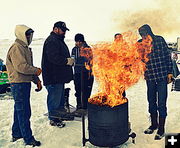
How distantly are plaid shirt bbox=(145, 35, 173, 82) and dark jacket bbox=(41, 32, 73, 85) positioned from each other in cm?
207

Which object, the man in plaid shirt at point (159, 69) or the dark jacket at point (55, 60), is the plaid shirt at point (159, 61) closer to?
the man in plaid shirt at point (159, 69)

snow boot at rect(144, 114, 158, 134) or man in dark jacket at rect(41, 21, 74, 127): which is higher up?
man in dark jacket at rect(41, 21, 74, 127)

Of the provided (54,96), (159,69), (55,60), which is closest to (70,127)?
(54,96)

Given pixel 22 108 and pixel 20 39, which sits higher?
pixel 20 39

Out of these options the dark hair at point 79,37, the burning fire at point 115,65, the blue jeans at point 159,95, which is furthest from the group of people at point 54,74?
the dark hair at point 79,37

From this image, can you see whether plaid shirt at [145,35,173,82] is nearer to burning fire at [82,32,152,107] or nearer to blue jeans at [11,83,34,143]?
burning fire at [82,32,152,107]

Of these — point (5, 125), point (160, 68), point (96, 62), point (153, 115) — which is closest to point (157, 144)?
point (153, 115)

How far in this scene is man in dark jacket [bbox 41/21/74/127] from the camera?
573 centimetres

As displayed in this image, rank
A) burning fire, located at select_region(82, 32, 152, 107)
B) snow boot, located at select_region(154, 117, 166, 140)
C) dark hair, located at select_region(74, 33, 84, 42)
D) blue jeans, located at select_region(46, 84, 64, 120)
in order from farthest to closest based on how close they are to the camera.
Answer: dark hair, located at select_region(74, 33, 84, 42)
blue jeans, located at select_region(46, 84, 64, 120)
snow boot, located at select_region(154, 117, 166, 140)
burning fire, located at select_region(82, 32, 152, 107)

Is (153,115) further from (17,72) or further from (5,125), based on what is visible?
(5,125)

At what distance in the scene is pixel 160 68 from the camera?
16.6 feet

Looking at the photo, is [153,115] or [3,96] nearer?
[153,115]

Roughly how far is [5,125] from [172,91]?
6.72m

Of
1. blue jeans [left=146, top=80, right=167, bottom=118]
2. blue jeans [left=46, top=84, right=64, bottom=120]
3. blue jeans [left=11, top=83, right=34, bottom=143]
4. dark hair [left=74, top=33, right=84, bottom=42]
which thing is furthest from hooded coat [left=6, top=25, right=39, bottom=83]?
blue jeans [left=146, top=80, right=167, bottom=118]
